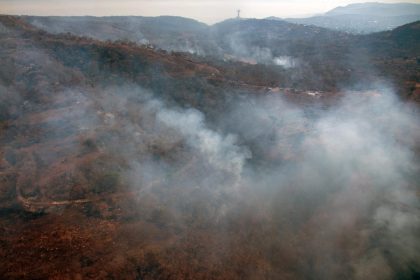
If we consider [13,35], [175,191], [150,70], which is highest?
[13,35]

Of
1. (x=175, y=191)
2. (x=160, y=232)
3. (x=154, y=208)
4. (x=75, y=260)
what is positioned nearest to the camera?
(x=75, y=260)

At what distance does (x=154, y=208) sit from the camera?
49.1 feet

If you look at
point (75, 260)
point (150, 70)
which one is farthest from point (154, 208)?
point (150, 70)

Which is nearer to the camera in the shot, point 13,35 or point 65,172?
point 65,172

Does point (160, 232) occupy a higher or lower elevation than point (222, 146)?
lower

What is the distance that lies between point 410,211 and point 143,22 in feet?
348

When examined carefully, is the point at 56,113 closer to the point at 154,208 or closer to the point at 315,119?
the point at 154,208

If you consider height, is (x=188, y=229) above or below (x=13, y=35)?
below

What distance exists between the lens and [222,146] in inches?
800

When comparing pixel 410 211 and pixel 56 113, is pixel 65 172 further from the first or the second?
pixel 410 211

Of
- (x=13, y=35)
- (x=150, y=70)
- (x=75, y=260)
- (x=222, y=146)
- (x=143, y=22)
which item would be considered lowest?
(x=75, y=260)

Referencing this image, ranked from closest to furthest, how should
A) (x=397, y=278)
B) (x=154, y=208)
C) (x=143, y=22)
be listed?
(x=397, y=278) → (x=154, y=208) → (x=143, y=22)

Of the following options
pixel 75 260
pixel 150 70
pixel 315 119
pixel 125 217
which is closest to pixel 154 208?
pixel 125 217

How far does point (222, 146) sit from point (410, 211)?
37.4 feet
